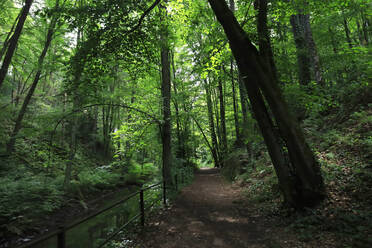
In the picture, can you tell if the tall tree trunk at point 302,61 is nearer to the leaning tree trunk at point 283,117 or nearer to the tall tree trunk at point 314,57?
the tall tree trunk at point 314,57

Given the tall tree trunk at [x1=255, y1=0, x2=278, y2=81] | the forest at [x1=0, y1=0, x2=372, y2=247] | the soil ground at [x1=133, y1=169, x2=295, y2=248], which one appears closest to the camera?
the soil ground at [x1=133, y1=169, x2=295, y2=248]

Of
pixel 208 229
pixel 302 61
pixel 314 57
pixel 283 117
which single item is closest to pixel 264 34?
pixel 283 117

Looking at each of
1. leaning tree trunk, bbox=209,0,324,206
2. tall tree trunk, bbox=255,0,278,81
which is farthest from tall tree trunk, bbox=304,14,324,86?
leaning tree trunk, bbox=209,0,324,206

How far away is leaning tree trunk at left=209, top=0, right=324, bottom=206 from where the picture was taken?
4242 millimetres

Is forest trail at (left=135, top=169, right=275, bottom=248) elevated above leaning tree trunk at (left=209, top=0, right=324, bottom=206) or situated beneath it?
situated beneath

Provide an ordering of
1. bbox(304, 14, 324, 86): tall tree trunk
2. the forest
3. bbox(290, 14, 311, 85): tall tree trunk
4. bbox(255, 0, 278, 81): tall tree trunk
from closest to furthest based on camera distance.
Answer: the forest < bbox(255, 0, 278, 81): tall tree trunk < bbox(304, 14, 324, 86): tall tree trunk < bbox(290, 14, 311, 85): tall tree trunk

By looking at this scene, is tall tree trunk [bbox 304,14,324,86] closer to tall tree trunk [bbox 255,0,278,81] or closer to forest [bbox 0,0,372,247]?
forest [bbox 0,0,372,247]

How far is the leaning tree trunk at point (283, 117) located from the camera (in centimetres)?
424

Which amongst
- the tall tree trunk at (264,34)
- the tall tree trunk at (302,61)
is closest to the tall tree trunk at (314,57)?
the tall tree trunk at (302,61)

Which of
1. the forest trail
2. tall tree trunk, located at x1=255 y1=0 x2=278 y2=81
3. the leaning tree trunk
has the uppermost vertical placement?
tall tree trunk, located at x1=255 y1=0 x2=278 y2=81

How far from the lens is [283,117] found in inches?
174

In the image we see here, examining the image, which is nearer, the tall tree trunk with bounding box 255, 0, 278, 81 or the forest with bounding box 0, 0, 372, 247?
the forest with bounding box 0, 0, 372, 247

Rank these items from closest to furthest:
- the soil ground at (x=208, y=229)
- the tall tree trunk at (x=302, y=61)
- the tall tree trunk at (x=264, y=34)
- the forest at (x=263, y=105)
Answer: the soil ground at (x=208, y=229) → the forest at (x=263, y=105) → the tall tree trunk at (x=264, y=34) → the tall tree trunk at (x=302, y=61)

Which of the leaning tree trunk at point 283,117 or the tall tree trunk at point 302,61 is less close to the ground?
the tall tree trunk at point 302,61
